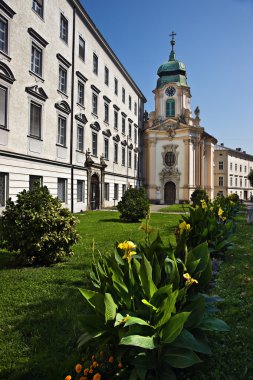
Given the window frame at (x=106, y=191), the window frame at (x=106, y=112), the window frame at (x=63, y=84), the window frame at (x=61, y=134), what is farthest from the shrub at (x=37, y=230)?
the window frame at (x=106, y=112)

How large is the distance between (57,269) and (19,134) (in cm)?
1025

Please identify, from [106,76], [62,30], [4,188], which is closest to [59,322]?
[4,188]

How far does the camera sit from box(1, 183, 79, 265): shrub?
22.9 ft

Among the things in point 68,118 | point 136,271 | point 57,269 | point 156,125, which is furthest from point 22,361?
point 156,125

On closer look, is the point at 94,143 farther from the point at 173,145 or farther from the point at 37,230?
the point at 37,230

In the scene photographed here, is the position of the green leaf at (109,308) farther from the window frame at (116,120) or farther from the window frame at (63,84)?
the window frame at (116,120)

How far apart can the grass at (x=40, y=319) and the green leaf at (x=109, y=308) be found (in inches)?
10.4

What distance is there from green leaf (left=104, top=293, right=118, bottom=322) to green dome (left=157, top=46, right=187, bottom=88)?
1755 inches

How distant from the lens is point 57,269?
690cm

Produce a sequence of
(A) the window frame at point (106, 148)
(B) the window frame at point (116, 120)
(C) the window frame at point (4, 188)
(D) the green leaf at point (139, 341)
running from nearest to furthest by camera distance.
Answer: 1. (D) the green leaf at point (139, 341)
2. (C) the window frame at point (4, 188)
3. (A) the window frame at point (106, 148)
4. (B) the window frame at point (116, 120)

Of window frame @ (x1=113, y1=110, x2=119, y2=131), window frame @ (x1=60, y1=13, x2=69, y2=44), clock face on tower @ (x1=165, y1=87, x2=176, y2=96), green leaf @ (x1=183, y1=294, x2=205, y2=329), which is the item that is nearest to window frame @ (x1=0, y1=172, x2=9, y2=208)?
window frame @ (x1=60, y1=13, x2=69, y2=44)

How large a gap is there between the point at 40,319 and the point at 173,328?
255 cm

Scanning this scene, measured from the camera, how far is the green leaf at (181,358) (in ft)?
8.25

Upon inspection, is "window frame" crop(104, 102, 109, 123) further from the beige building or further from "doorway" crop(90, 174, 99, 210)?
the beige building
